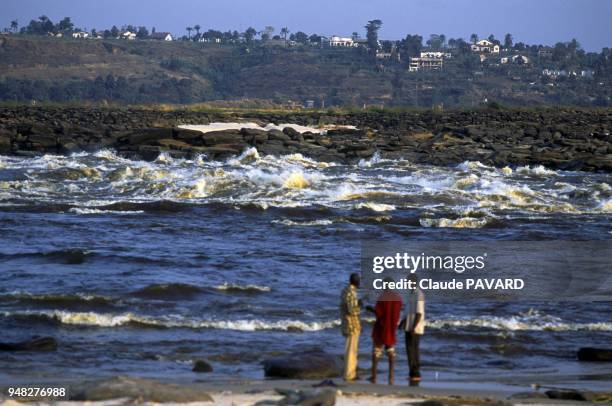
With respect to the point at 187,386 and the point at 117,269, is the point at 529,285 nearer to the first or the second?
the point at 117,269

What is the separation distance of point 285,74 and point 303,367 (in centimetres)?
A: 13418

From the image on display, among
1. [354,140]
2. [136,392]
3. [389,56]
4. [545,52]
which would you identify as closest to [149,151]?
[354,140]

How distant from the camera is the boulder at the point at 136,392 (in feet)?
28.7

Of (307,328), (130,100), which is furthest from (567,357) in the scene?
(130,100)

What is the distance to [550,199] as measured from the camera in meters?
28.9

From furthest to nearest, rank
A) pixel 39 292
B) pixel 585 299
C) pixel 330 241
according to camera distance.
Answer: pixel 330 241
pixel 585 299
pixel 39 292

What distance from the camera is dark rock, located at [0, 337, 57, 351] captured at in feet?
38.7

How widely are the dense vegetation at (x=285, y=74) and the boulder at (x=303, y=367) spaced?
10387 cm

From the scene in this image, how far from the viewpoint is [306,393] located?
8859 millimetres

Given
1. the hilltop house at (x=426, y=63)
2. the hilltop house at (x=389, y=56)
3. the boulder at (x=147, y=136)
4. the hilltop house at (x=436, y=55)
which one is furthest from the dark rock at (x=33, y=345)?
the hilltop house at (x=436, y=55)

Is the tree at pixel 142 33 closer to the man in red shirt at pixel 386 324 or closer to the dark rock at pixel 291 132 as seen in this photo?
the dark rock at pixel 291 132

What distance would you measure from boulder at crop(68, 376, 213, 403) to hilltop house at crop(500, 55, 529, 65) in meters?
156

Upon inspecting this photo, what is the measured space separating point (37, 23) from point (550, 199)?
16347 centimetres

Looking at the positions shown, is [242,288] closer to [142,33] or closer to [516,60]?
[516,60]
